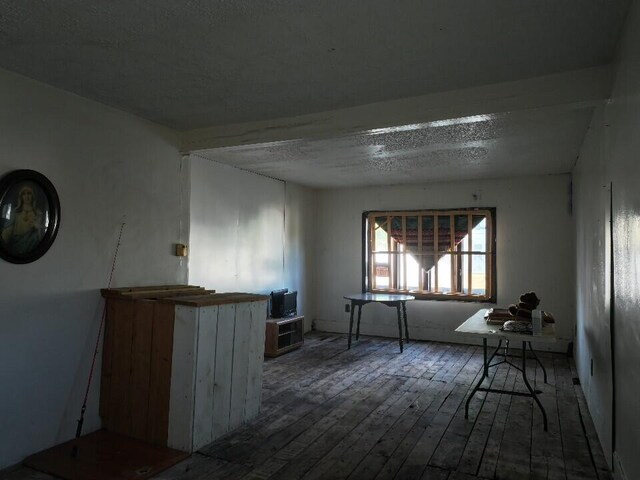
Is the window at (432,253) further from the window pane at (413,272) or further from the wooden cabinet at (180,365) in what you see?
the wooden cabinet at (180,365)

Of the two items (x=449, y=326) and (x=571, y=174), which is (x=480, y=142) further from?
(x=449, y=326)

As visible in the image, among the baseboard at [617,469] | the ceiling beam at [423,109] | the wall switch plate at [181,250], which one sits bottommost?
the baseboard at [617,469]

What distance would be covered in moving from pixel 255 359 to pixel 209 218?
2100mm

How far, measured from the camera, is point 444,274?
6723 mm

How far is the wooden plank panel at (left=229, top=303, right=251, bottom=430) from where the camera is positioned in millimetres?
3330

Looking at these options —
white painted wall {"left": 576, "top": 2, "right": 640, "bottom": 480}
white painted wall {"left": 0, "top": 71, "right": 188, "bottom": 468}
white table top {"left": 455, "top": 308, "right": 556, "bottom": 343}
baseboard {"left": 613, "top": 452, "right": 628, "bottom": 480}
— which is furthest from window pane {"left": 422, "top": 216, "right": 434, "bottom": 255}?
baseboard {"left": 613, "top": 452, "right": 628, "bottom": 480}

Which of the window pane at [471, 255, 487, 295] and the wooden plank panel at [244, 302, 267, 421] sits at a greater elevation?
the window pane at [471, 255, 487, 295]

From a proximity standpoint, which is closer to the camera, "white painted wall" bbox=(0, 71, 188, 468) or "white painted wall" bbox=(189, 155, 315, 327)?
"white painted wall" bbox=(0, 71, 188, 468)

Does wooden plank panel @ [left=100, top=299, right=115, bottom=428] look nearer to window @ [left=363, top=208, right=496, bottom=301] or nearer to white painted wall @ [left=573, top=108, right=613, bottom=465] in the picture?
white painted wall @ [left=573, top=108, right=613, bottom=465]

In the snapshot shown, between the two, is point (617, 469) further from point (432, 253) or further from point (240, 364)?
point (432, 253)

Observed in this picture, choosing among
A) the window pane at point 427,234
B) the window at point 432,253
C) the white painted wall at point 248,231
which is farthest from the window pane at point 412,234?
the white painted wall at point 248,231

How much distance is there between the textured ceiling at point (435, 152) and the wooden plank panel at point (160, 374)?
174 centimetres

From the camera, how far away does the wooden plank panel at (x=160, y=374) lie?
3.07 m

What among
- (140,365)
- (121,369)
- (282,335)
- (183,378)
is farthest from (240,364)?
(282,335)
